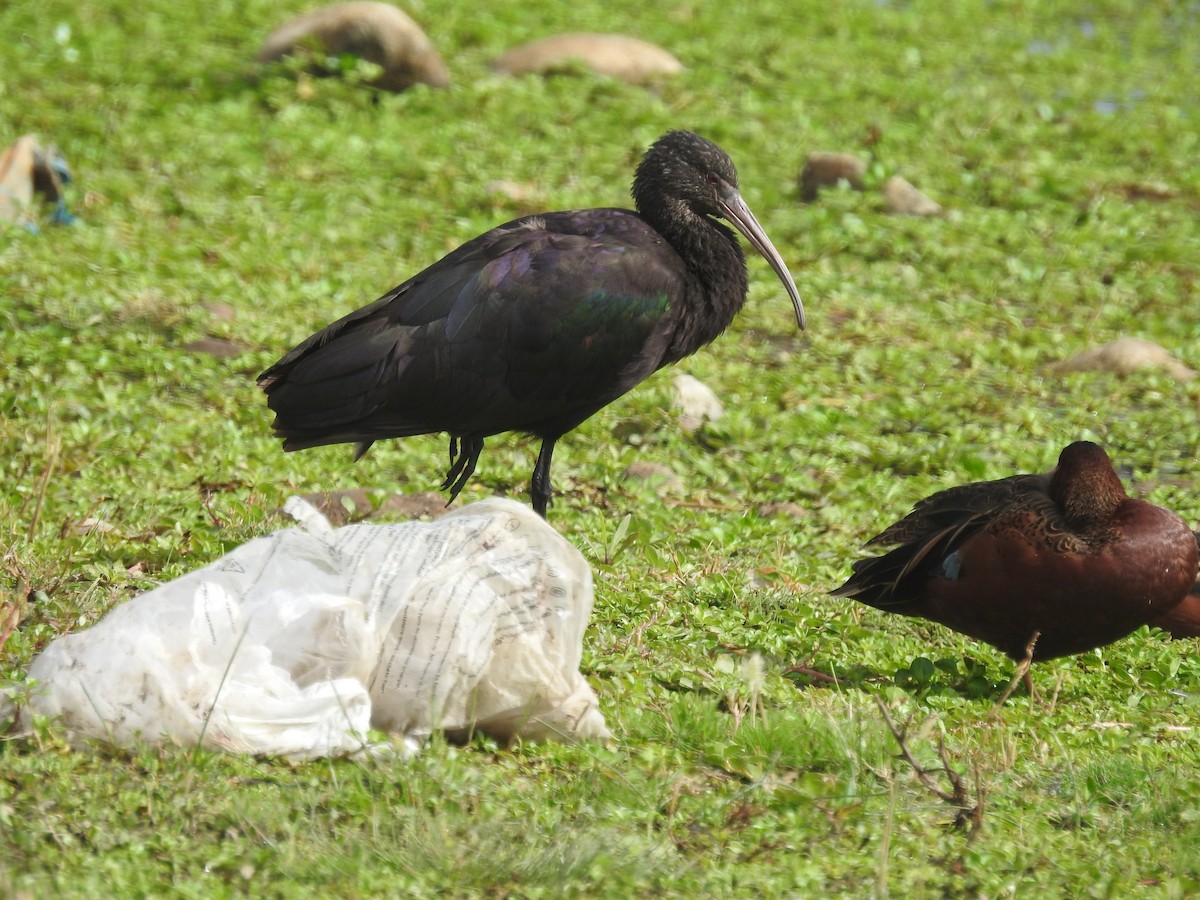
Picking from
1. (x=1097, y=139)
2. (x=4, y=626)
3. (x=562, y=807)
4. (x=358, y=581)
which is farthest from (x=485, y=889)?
(x=1097, y=139)

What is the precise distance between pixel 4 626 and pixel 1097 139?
8.67m

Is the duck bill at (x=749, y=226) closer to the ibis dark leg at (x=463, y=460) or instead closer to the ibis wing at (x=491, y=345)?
the ibis wing at (x=491, y=345)

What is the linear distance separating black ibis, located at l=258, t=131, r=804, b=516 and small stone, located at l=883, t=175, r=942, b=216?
4.36m

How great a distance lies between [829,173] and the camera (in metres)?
9.63

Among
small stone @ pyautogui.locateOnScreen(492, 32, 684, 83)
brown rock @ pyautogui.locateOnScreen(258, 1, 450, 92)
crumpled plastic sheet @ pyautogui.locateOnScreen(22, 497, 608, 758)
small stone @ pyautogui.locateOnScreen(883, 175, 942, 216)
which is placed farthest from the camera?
small stone @ pyautogui.locateOnScreen(492, 32, 684, 83)

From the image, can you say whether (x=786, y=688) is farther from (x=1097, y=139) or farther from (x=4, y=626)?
(x=1097, y=139)

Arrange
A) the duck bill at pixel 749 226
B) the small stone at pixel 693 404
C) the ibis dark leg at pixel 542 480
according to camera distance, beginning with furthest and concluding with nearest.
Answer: the small stone at pixel 693 404 < the duck bill at pixel 749 226 < the ibis dark leg at pixel 542 480

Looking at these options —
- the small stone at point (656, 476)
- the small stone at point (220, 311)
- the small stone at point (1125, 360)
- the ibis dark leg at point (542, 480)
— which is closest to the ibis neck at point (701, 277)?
the ibis dark leg at point (542, 480)

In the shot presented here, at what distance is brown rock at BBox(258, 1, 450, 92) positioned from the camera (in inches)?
408

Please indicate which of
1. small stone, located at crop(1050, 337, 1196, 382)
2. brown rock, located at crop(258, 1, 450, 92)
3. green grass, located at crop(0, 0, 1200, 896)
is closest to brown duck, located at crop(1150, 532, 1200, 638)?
green grass, located at crop(0, 0, 1200, 896)

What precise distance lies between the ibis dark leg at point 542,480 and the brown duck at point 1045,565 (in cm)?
110

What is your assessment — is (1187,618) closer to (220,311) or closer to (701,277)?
(701,277)

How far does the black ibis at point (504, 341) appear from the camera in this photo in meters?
5.20

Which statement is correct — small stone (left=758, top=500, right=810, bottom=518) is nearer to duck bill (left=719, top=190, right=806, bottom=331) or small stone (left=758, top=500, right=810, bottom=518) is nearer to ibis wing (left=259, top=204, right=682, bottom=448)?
duck bill (left=719, top=190, right=806, bottom=331)
